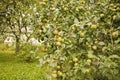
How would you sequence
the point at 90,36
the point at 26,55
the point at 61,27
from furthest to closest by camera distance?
the point at 26,55, the point at 61,27, the point at 90,36

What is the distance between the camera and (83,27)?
3.65 metres

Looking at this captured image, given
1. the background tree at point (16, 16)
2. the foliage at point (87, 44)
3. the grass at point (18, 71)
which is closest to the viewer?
the foliage at point (87, 44)

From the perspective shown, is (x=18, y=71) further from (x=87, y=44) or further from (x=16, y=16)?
(x=87, y=44)

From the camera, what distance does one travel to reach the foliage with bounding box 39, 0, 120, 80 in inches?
140

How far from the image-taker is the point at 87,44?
362 cm

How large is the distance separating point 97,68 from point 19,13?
11331 mm

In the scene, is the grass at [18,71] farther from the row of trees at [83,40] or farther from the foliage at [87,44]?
the foliage at [87,44]

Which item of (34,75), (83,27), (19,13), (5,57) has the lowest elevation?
(5,57)

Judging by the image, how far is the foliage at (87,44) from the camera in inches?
140

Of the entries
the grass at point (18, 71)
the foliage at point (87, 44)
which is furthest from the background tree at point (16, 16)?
the foliage at point (87, 44)

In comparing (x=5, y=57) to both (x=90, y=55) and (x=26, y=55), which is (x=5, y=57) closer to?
(x=26, y=55)

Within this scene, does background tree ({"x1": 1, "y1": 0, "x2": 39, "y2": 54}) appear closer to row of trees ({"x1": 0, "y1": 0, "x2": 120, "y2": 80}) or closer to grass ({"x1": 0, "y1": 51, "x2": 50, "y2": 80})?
grass ({"x1": 0, "y1": 51, "x2": 50, "y2": 80})

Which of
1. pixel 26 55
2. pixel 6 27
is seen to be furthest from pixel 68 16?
pixel 6 27

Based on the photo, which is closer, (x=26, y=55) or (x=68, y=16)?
(x=68, y=16)
